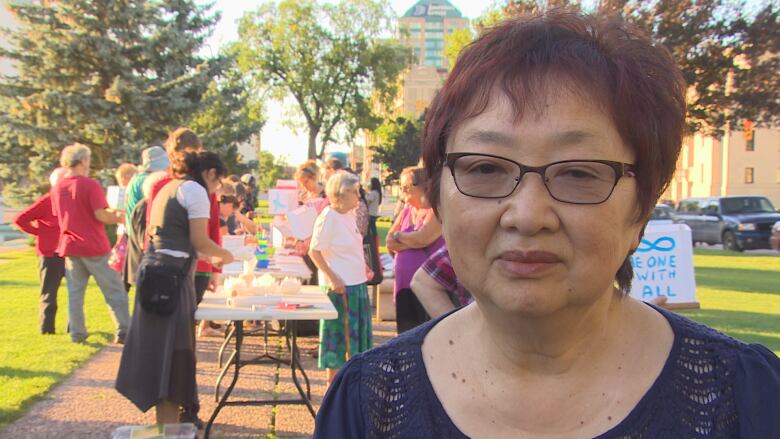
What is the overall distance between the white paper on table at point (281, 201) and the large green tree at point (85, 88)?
11.4 metres

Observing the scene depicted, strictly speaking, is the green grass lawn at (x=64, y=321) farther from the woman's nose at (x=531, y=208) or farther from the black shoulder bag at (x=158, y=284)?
the woman's nose at (x=531, y=208)

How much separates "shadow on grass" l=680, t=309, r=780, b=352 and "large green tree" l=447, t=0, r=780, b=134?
9.37m

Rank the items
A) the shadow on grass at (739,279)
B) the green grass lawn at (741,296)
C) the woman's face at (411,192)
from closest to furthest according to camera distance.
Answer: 1. the woman's face at (411,192)
2. the green grass lawn at (741,296)
3. the shadow on grass at (739,279)

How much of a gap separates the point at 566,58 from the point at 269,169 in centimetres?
7867

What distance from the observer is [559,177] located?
46.4 inches

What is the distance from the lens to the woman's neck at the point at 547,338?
1271 mm

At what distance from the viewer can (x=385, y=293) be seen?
32.1 feet

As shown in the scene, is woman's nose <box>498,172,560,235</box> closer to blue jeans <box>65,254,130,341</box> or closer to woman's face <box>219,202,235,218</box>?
blue jeans <box>65,254,130,341</box>

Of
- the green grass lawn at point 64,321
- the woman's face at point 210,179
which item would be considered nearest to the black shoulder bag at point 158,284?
the woman's face at point 210,179

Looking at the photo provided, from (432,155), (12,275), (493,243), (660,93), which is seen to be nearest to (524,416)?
(493,243)

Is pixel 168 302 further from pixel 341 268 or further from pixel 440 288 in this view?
pixel 440 288

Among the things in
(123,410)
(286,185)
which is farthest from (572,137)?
(286,185)

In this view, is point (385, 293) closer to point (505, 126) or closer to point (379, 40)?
point (505, 126)

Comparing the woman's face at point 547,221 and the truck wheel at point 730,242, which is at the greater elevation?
the woman's face at point 547,221
